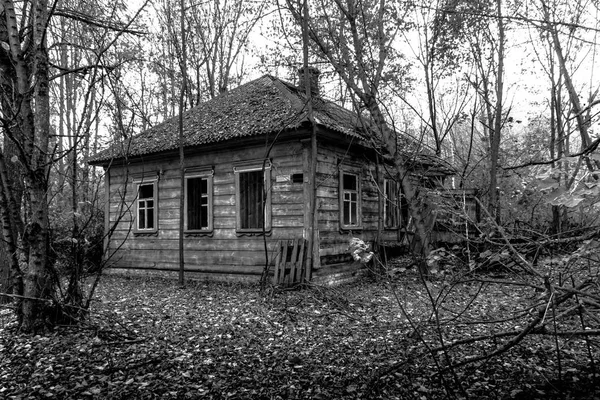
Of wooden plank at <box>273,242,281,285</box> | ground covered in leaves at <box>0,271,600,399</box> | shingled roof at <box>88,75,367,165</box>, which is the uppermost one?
shingled roof at <box>88,75,367,165</box>

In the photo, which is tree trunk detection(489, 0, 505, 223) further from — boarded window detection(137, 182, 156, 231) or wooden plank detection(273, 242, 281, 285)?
boarded window detection(137, 182, 156, 231)

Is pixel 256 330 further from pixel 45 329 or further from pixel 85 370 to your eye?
pixel 45 329

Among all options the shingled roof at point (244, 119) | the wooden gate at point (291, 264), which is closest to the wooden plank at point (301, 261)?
the wooden gate at point (291, 264)

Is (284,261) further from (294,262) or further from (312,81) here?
(312,81)

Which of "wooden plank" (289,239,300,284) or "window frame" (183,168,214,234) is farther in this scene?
"window frame" (183,168,214,234)

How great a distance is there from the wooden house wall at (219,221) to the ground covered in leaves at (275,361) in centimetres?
304

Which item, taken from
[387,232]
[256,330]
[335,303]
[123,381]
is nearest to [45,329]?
[123,381]

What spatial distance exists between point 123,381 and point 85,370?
20.7 inches

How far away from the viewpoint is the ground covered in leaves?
11.6 ft

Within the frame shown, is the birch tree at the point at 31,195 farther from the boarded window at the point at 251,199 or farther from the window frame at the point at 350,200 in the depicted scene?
the window frame at the point at 350,200

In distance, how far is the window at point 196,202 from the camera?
11.0 meters

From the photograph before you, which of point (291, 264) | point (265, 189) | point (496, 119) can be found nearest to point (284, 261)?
point (291, 264)

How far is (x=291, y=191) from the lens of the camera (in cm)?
937

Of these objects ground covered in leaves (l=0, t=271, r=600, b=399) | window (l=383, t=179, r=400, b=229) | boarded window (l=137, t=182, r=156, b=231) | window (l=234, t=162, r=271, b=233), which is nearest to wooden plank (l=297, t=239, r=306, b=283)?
window (l=234, t=162, r=271, b=233)
